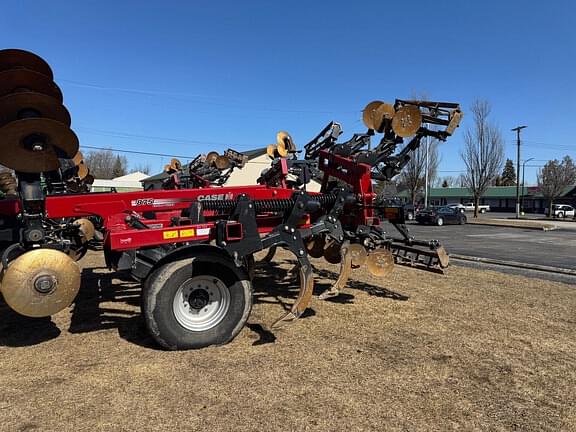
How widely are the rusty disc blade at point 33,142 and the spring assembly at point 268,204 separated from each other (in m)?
1.61

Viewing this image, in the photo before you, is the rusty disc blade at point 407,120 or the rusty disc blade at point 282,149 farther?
the rusty disc blade at point 282,149

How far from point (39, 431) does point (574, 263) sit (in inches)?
481

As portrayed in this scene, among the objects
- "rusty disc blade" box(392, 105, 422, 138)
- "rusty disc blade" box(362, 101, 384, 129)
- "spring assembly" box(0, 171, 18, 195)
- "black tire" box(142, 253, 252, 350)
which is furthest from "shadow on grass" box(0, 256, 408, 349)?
"spring assembly" box(0, 171, 18, 195)

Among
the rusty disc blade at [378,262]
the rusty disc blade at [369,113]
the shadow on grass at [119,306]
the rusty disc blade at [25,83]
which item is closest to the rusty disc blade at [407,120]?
the rusty disc blade at [369,113]

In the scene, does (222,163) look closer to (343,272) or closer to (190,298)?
(343,272)

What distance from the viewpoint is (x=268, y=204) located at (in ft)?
16.2

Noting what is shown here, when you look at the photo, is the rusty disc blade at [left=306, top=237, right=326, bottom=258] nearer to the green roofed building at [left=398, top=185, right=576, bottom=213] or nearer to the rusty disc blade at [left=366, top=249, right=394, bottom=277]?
the rusty disc blade at [left=366, top=249, right=394, bottom=277]

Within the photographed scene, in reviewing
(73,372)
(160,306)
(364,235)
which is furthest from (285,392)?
(364,235)

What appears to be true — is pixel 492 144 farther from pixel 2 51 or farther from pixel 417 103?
pixel 2 51

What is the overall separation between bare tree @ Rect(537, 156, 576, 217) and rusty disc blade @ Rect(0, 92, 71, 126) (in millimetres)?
58638

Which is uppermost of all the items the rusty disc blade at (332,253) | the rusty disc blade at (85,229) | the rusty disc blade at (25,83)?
the rusty disc blade at (25,83)

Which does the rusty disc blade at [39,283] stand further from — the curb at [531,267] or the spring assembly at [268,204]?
the curb at [531,267]

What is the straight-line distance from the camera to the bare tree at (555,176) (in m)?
53.3

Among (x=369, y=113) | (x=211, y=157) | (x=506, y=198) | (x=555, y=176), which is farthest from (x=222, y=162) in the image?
(x=506, y=198)
